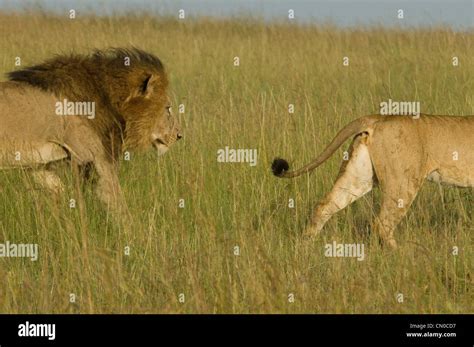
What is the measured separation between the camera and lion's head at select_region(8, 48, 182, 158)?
6.53m

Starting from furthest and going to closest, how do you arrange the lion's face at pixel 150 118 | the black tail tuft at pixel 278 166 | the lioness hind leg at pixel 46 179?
the lion's face at pixel 150 118, the lioness hind leg at pixel 46 179, the black tail tuft at pixel 278 166

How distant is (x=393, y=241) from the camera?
19.9 feet

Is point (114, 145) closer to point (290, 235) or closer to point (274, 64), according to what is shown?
point (290, 235)

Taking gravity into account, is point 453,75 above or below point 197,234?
above

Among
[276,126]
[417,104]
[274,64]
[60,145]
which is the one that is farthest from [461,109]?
[60,145]

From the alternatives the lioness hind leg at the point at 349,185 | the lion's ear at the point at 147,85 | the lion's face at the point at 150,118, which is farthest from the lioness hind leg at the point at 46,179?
the lioness hind leg at the point at 349,185

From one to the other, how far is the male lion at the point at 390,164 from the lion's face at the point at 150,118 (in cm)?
111

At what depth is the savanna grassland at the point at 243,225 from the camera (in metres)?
4.92

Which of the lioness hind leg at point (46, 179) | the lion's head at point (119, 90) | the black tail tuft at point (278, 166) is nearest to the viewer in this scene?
the black tail tuft at point (278, 166)

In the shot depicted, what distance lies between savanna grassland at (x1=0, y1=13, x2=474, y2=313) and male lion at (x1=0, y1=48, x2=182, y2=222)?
141mm

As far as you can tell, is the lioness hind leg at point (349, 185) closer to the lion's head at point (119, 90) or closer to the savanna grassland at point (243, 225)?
the savanna grassland at point (243, 225)

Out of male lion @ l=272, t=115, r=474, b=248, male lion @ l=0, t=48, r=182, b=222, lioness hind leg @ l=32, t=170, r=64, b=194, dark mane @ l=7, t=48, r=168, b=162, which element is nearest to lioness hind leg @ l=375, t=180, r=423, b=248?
male lion @ l=272, t=115, r=474, b=248

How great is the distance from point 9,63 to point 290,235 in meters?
4.66

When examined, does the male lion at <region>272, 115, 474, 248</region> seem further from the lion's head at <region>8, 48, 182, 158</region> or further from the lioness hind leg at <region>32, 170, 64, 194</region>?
the lioness hind leg at <region>32, 170, 64, 194</region>
